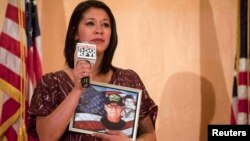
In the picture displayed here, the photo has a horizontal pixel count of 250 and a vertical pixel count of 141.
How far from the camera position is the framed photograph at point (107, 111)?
1480 millimetres

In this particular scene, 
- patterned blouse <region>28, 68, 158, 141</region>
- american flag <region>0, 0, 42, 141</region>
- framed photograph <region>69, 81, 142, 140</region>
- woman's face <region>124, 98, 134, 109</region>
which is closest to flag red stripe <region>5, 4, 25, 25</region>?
american flag <region>0, 0, 42, 141</region>

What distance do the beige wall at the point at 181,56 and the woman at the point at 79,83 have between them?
0.94m

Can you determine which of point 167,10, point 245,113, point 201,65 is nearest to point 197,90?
point 201,65

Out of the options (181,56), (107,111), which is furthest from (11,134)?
(181,56)

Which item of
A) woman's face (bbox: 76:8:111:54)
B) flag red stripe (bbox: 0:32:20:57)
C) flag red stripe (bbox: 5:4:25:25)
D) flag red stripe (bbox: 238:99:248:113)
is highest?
flag red stripe (bbox: 5:4:25:25)

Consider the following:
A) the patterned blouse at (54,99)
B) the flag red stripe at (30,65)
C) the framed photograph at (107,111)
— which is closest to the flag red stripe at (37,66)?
the flag red stripe at (30,65)

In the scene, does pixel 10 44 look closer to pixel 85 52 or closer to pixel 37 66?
pixel 37 66

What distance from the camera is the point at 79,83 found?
4.50 feet

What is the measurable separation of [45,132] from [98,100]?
0.25m

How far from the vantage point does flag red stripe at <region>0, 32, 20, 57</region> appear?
A: 218 centimetres

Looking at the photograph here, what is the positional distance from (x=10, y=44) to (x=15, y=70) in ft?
0.52

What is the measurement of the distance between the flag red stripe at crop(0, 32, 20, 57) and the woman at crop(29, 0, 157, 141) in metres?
0.54

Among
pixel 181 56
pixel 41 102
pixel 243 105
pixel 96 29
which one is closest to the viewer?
pixel 41 102

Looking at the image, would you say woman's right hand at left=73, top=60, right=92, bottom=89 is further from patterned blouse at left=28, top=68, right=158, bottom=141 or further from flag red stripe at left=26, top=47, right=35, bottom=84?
flag red stripe at left=26, top=47, right=35, bottom=84
